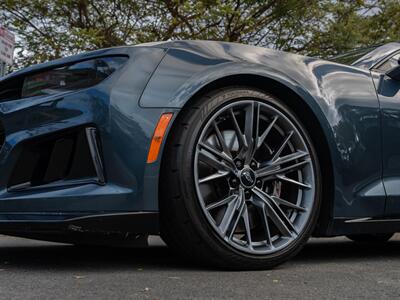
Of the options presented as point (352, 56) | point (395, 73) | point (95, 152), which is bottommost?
point (95, 152)

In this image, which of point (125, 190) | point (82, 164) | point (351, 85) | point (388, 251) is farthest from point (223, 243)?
point (388, 251)

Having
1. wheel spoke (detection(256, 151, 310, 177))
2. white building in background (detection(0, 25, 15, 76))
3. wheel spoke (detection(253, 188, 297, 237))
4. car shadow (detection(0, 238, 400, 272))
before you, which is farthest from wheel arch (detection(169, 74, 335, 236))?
white building in background (detection(0, 25, 15, 76))

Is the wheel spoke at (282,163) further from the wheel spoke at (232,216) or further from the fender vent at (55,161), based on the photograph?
the fender vent at (55,161)

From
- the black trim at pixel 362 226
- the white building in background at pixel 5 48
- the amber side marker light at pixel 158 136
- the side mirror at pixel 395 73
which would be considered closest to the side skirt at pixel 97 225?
the amber side marker light at pixel 158 136

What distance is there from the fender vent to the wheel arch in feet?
2.69

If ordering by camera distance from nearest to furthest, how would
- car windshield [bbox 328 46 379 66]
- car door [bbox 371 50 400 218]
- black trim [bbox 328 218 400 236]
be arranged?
black trim [bbox 328 218 400 236] → car door [bbox 371 50 400 218] → car windshield [bbox 328 46 379 66]

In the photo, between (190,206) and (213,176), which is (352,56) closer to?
(213,176)

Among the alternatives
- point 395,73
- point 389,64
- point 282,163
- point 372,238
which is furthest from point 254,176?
point 372,238

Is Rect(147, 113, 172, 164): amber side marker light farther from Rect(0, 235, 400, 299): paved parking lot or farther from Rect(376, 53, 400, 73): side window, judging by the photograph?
Rect(376, 53, 400, 73): side window

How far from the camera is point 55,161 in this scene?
2.95 meters

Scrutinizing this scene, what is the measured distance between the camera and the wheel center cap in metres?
3.07

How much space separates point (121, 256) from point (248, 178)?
103cm

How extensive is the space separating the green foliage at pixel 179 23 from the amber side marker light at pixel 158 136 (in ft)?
29.1

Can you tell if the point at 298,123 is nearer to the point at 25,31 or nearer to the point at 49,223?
the point at 49,223
